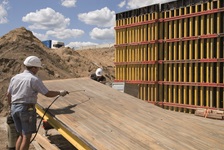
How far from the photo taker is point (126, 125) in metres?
5.66

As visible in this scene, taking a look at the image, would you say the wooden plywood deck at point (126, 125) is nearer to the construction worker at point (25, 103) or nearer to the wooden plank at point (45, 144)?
the construction worker at point (25, 103)

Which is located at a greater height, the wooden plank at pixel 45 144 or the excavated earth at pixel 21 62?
the excavated earth at pixel 21 62

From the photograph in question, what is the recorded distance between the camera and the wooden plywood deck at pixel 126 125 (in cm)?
486

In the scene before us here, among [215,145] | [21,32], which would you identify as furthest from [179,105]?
[21,32]

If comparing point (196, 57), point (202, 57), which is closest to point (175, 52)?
point (196, 57)

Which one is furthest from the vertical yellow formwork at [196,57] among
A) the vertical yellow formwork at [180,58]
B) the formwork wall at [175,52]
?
the vertical yellow formwork at [180,58]

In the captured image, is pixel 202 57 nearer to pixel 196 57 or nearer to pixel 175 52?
pixel 196 57

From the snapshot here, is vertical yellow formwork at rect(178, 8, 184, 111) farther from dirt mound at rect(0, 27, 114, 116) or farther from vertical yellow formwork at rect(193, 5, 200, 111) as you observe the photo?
dirt mound at rect(0, 27, 114, 116)

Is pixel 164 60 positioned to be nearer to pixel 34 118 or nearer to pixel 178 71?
pixel 178 71

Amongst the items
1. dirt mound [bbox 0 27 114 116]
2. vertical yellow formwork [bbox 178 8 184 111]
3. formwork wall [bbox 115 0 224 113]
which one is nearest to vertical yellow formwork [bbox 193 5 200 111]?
formwork wall [bbox 115 0 224 113]

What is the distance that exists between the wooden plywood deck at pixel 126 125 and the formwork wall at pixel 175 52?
3968 millimetres

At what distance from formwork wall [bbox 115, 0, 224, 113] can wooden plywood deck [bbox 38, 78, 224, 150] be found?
3.97 metres

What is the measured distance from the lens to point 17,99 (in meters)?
5.49

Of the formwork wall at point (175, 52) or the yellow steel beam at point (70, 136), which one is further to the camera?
the formwork wall at point (175, 52)
